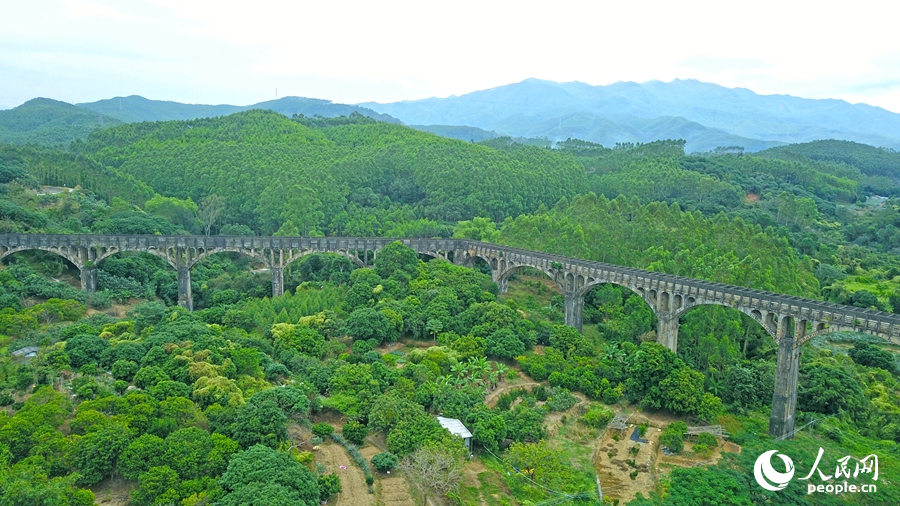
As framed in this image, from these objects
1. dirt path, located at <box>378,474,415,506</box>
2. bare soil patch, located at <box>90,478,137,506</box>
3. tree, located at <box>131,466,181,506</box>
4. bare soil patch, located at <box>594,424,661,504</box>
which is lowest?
bare soil patch, located at <box>594,424,661,504</box>

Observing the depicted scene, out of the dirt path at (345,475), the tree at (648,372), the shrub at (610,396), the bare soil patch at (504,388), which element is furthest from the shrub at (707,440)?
the dirt path at (345,475)

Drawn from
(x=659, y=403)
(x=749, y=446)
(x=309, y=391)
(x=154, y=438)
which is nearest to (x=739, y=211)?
(x=659, y=403)

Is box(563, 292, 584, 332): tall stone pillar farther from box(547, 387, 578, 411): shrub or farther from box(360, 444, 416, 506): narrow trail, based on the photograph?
box(360, 444, 416, 506): narrow trail

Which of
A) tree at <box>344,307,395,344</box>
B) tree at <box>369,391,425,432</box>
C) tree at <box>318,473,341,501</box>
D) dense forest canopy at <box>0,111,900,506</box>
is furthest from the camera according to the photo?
tree at <box>344,307,395,344</box>

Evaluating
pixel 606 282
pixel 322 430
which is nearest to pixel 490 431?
pixel 322 430

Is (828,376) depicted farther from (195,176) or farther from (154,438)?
(195,176)

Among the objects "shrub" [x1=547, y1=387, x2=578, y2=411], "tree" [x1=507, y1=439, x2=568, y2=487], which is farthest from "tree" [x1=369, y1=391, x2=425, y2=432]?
"shrub" [x1=547, y1=387, x2=578, y2=411]

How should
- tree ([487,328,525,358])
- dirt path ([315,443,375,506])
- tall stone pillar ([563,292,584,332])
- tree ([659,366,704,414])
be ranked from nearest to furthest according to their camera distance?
1. dirt path ([315,443,375,506])
2. tree ([659,366,704,414])
3. tree ([487,328,525,358])
4. tall stone pillar ([563,292,584,332])
